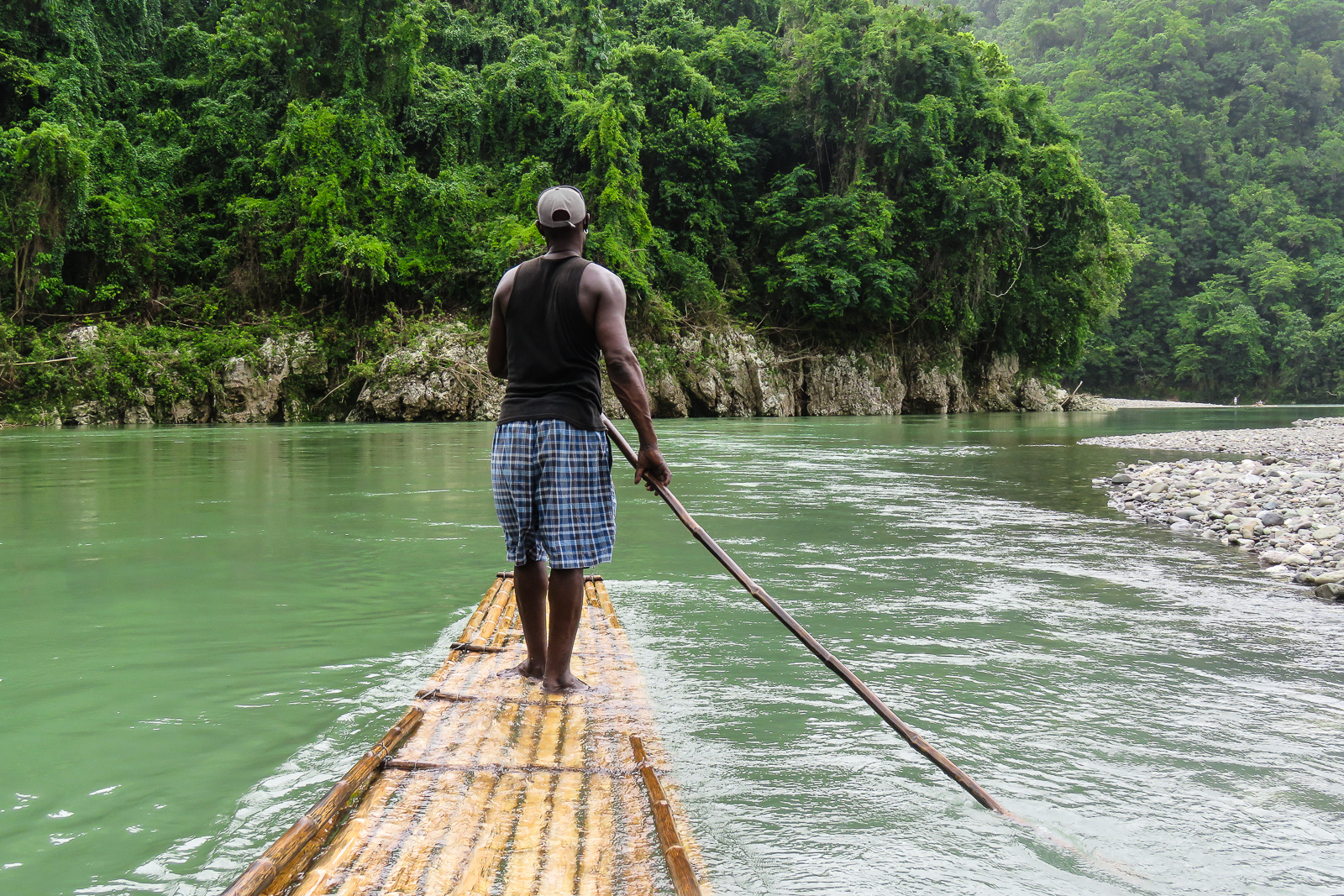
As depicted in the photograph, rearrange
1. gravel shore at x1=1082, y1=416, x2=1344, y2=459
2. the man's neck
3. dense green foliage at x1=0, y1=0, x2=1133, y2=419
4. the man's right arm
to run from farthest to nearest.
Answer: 1. dense green foliage at x1=0, y1=0, x2=1133, y2=419
2. gravel shore at x1=1082, y1=416, x2=1344, y2=459
3. the man's neck
4. the man's right arm

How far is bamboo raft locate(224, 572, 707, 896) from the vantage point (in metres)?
1.80

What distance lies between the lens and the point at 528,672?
3197 millimetres

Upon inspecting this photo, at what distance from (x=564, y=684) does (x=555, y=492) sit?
636mm

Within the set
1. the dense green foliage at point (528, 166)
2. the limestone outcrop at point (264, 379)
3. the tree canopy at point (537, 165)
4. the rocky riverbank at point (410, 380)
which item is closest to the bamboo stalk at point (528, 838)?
the rocky riverbank at point (410, 380)

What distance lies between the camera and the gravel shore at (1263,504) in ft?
18.9

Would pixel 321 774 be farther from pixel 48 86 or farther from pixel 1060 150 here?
pixel 1060 150

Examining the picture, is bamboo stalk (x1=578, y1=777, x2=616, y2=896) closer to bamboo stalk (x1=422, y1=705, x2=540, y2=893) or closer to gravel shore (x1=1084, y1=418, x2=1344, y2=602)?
bamboo stalk (x1=422, y1=705, x2=540, y2=893)

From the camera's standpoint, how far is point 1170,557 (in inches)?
241

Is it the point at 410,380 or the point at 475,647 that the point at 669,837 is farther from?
the point at 410,380

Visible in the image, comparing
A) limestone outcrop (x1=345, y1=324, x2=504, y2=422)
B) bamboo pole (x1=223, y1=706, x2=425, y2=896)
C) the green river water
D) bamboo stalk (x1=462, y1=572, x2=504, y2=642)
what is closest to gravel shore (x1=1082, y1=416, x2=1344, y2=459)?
the green river water

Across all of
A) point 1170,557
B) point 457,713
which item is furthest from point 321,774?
point 1170,557

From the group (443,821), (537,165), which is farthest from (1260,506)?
(537,165)

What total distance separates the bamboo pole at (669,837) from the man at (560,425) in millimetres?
786

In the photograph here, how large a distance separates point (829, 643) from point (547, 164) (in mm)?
26325
